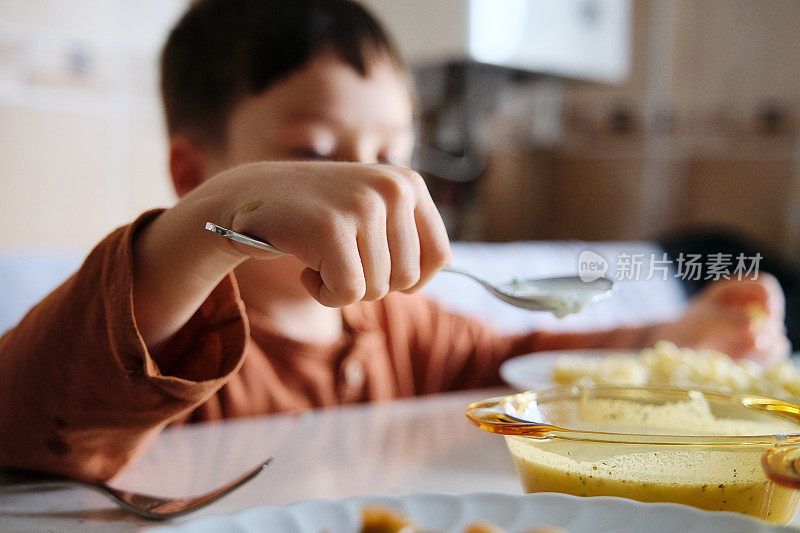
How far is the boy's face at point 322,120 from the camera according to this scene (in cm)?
43

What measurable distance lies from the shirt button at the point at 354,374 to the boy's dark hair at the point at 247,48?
0.74ft

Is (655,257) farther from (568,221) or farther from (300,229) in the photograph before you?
(568,221)

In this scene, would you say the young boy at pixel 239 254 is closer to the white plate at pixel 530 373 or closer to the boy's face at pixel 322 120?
the boy's face at pixel 322 120

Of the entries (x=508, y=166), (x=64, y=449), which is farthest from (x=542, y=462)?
(x=508, y=166)

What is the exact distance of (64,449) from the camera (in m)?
0.33

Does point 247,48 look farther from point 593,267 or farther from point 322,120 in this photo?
point 593,267

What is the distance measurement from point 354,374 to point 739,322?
34 cm

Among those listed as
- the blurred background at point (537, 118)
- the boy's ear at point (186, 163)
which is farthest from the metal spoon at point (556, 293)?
the blurred background at point (537, 118)

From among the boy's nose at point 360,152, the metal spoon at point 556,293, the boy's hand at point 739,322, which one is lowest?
the boy's hand at point 739,322

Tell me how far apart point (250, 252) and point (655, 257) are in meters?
0.17

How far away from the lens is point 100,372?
1.03 ft

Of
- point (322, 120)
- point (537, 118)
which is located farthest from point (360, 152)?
point (537, 118)

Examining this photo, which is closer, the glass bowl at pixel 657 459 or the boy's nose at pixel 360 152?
the glass bowl at pixel 657 459

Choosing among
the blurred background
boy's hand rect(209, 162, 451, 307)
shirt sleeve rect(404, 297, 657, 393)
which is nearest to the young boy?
boy's hand rect(209, 162, 451, 307)
